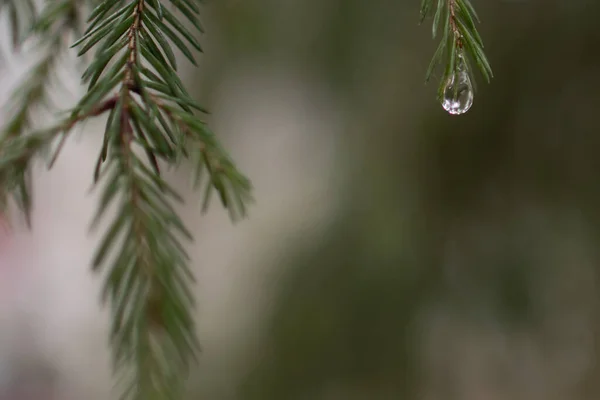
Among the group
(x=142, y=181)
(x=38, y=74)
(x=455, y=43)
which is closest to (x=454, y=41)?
(x=455, y=43)

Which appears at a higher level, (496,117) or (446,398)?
(496,117)

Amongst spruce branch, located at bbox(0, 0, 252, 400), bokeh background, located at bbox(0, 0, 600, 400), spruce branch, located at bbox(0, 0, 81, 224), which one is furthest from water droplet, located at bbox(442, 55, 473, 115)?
bokeh background, located at bbox(0, 0, 600, 400)

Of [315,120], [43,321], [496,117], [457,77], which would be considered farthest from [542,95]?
[43,321]

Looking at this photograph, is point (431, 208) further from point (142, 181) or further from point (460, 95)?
point (142, 181)

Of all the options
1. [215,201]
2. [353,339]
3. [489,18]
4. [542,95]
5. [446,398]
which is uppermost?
[489,18]

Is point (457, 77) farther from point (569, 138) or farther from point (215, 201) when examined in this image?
point (215, 201)

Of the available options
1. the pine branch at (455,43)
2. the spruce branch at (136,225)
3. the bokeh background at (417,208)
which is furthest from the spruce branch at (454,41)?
the bokeh background at (417,208)

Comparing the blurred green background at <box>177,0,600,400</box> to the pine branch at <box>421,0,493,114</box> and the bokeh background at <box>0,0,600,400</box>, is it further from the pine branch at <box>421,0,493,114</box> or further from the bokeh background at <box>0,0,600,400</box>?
the pine branch at <box>421,0,493,114</box>

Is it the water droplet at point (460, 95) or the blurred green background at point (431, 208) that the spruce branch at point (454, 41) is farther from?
the blurred green background at point (431, 208)
